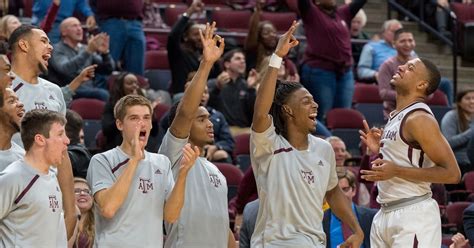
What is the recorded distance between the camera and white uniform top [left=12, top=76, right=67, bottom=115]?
808 cm

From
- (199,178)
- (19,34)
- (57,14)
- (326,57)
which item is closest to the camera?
(199,178)

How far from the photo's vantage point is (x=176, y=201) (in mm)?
7480

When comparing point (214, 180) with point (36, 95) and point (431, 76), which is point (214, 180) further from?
point (431, 76)

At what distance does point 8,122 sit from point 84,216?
138 cm

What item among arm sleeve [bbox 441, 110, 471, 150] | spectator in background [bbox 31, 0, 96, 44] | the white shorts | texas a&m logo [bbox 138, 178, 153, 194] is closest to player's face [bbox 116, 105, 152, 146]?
texas a&m logo [bbox 138, 178, 153, 194]

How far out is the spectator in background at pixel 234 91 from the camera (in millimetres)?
12859

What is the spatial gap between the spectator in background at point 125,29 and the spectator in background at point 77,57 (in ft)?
1.27

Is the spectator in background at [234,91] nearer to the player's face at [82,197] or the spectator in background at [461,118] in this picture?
the spectator in background at [461,118]

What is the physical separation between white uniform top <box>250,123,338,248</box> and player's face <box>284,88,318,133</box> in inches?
5.7

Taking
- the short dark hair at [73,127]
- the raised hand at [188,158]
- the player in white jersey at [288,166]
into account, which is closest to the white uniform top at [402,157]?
the player in white jersey at [288,166]

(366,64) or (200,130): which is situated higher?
(200,130)

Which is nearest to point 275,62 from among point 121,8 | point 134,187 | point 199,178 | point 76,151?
point 199,178

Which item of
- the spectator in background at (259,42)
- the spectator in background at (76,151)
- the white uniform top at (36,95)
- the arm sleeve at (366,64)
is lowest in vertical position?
the arm sleeve at (366,64)

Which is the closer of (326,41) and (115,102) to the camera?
(115,102)
